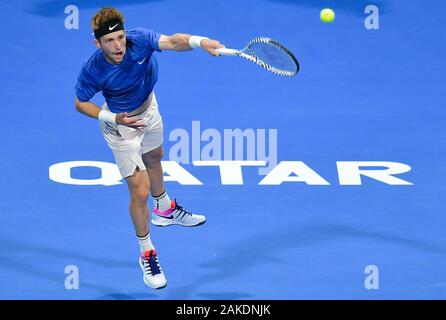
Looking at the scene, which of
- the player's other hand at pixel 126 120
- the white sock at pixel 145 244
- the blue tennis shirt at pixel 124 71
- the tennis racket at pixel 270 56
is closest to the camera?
the tennis racket at pixel 270 56

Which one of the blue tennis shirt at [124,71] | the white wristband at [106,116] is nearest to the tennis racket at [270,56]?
the blue tennis shirt at [124,71]

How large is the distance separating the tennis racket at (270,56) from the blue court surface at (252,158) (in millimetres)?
1887

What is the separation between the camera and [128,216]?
13.4 meters

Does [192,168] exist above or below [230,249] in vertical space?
above

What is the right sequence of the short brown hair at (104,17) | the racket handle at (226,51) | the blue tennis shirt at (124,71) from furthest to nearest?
the blue tennis shirt at (124,71)
the short brown hair at (104,17)
the racket handle at (226,51)

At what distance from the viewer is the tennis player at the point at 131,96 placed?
1176 centimetres

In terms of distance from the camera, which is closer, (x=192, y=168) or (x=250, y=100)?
(x=192, y=168)

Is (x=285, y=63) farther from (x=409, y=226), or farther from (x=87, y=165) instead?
(x=87, y=165)

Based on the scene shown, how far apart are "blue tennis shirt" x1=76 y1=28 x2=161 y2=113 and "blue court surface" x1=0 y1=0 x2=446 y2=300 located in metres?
1.53

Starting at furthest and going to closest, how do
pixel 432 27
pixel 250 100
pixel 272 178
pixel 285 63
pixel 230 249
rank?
pixel 432 27
pixel 250 100
pixel 272 178
pixel 230 249
pixel 285 63

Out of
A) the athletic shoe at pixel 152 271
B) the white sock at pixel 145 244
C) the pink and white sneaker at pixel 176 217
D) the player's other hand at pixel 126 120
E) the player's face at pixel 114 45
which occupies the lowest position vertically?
the athletic shoe at pixel 152 271

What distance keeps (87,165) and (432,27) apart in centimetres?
477

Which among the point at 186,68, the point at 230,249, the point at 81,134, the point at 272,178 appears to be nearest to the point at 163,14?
the point at 186,68

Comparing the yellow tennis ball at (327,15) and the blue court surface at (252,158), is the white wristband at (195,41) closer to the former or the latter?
the blue court surface at (252,158)
